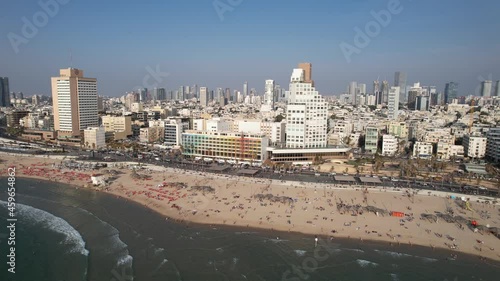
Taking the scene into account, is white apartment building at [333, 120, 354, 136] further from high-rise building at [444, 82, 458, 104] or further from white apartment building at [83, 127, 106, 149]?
high-rise building at [444, 82, 458, 104]

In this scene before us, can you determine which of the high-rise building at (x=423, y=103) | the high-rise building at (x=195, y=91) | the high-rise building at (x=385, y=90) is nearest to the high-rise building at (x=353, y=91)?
the high-rise building at (x=385, y=90)

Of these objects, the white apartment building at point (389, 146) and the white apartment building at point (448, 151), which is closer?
the white apartment building at point (448, 151)

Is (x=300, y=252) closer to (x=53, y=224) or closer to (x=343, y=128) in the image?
(x=53, y=224)

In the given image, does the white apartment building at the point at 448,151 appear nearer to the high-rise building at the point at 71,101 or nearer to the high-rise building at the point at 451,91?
the high-rise building at the point at 71,101

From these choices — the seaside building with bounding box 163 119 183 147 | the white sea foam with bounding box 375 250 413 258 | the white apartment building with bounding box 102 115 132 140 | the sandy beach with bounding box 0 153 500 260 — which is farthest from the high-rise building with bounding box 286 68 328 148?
the white apartment building with bounding box 102 115 132 140

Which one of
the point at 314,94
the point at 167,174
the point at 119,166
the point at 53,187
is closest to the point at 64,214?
the point at 53,187
